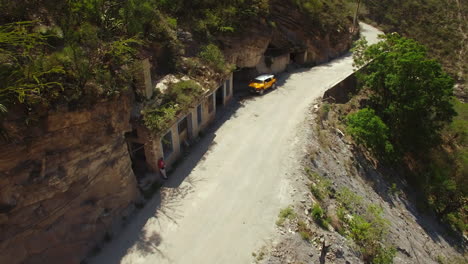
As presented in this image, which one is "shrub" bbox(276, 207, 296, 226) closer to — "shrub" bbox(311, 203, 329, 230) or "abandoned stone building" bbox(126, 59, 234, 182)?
"shrub" bbox(311, 203, 329, 230)

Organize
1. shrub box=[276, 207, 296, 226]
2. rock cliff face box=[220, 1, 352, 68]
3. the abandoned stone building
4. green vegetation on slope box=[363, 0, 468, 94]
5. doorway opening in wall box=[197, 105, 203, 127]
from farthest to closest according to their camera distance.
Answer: green vegetation on slope box=[363, 0, 468, 94] → rock cliff face box=[220, 1, 352, 68] → doorway opening in wall box=[197, 105, 203, 127] → the abandoned stone building → shrub box=[276, 207, 296, 226]

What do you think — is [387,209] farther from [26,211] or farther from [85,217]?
[26,211]

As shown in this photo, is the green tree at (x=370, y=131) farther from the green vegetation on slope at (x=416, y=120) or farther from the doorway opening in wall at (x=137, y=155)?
the doorway opening in wall at (x=137, y=155)

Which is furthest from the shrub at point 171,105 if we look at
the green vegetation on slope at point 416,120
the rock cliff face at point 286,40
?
the green vegetation on slope at point 416,120

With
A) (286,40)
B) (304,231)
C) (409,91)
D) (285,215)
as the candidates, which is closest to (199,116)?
(285,215)

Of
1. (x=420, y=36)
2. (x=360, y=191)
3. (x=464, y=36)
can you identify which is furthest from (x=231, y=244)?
(x=464, y=36)

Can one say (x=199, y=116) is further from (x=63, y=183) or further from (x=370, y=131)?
(x=370, y=131)

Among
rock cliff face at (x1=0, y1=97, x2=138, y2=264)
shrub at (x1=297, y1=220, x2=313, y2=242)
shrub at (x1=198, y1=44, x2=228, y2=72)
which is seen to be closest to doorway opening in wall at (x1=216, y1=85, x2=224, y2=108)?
shrub at (x1=198, y1=44, x2=228, y2=72)
